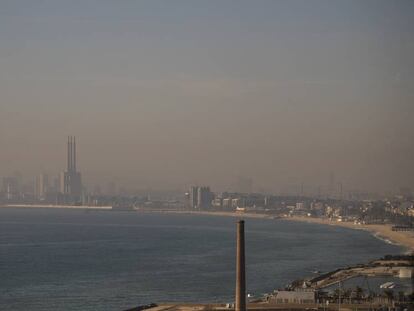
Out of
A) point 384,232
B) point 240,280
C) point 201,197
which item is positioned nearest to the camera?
point 240,280

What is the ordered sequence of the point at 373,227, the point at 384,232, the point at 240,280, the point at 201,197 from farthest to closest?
the point at 201,197 < the point at 373,227 < the point at 384,232 < the point at 240,280

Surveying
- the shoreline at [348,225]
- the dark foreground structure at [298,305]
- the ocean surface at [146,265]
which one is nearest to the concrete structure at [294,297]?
the dark foreground structure at [298,305]

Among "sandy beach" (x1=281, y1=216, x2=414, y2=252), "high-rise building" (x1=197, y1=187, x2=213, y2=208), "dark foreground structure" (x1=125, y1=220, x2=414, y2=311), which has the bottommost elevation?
Result: "dark foreground structure" (x1=125, y1=220, x2=414, y2=311)

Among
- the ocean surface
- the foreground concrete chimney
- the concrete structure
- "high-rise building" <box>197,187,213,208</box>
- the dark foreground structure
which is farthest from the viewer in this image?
"high-rise building" <box>197,187,213,208</box>

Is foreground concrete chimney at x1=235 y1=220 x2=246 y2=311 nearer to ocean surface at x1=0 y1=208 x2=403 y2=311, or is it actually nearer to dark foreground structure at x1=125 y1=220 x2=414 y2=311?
dark foreground structure at x1=125 y1=220 x2=414 y2=311

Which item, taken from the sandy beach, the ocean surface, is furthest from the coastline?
the ocean surface

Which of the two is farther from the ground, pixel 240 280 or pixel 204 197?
pixel 204 197

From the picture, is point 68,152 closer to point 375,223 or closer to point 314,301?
point 375,223

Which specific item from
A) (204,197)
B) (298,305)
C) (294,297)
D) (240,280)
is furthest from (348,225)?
(240,280)

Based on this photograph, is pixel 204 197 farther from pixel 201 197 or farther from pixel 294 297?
pixel 294 297
